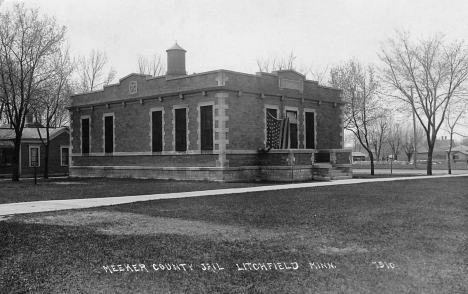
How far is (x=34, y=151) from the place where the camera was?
41.6 metres

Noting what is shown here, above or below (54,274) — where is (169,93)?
above

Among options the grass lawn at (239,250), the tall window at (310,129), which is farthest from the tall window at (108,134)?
the grass lawn at (239,250)

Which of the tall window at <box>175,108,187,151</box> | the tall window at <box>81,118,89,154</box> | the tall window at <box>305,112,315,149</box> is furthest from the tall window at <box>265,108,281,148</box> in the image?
the tall window at <box>81,118,89,154</box>

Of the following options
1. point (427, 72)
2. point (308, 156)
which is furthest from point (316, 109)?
point (427, 72)

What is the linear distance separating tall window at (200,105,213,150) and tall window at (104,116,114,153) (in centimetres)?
830

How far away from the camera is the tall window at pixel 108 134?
30.8m

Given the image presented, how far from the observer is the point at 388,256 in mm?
6445

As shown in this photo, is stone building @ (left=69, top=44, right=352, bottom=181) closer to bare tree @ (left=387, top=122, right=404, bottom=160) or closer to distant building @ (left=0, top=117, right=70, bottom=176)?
distant building @ (left=0, top=117, right=70, bottom=176)

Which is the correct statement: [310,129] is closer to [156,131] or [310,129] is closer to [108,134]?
[156,131]

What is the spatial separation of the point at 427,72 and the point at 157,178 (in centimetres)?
1855

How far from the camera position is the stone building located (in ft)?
→ 79.6

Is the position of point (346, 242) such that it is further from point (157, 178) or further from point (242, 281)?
point (157, 178)

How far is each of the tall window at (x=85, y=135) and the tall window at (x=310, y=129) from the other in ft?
49.4

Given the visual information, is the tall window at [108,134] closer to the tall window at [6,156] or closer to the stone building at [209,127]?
the stone building at [209,127]
